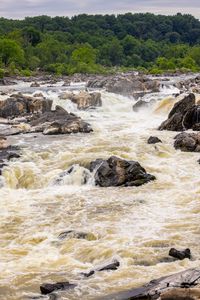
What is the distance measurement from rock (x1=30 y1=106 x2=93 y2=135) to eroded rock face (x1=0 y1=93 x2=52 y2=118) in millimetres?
3261

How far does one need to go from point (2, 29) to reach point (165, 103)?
92089 millimetres

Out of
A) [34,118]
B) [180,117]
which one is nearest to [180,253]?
[180,117]

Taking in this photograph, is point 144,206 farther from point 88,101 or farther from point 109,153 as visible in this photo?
point 88,101

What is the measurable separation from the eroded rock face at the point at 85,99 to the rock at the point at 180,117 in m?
9.23

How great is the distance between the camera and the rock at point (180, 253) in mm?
11680

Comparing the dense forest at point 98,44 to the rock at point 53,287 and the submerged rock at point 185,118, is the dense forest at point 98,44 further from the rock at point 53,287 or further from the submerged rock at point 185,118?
the rock at point 53,287

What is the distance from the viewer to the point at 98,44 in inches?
4387

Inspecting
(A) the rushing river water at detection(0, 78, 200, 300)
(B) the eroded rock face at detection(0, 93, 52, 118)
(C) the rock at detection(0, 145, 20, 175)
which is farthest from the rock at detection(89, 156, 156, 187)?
(B) the eroded rock face at detection(0, 93, 52, 118)

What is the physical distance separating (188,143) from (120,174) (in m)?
5.11

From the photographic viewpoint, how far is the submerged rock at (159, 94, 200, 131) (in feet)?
89.5

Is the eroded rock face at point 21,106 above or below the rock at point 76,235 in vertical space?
above

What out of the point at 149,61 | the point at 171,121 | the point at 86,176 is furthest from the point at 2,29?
the point at 86,176

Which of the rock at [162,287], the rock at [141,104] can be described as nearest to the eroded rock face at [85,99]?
the rock at [141,104]

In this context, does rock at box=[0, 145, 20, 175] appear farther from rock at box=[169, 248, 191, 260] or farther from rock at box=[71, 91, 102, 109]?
rock at box=[71, 91, 102, 109]
